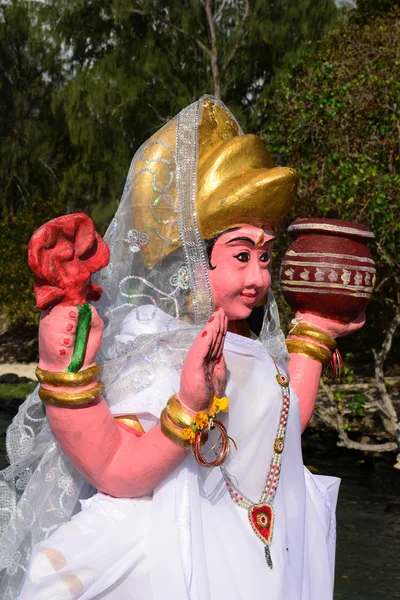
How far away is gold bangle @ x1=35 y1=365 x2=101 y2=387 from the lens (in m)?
2.29

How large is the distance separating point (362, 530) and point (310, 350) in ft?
15.2

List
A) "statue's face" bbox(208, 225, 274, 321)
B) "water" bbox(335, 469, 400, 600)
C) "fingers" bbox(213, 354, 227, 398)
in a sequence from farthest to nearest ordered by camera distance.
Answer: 1. "water" bbox(335, 469, 400, 600)
2. "statue's face" bbox(208, 225, 274, 321)
3. "fingers" bbox(213, 354, 227, 398)

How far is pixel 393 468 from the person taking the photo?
9289 mm

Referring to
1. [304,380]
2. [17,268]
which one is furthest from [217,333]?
[17,268]

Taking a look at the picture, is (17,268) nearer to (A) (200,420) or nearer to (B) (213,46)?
(B) (213,46)

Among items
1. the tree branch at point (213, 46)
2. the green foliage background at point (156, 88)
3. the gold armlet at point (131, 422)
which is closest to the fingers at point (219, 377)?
the gold armlet at point (131, 422)

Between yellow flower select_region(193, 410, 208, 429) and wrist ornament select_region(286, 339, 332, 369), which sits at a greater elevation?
yellow flower select_region(193, 410, 208, 429)

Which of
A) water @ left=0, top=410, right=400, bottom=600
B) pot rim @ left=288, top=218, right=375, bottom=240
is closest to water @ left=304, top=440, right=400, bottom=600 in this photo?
water @ left=0, top=410, right=400, bottom=600

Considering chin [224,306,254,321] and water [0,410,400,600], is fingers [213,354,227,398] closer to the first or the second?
chin [224,306,254,321]

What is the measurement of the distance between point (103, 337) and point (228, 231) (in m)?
0.48

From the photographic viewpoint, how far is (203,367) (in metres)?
2.29

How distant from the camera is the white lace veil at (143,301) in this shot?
2.58m

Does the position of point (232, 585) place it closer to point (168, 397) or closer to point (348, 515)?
point (168, 397)

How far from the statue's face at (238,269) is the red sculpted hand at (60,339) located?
0.47 metres
